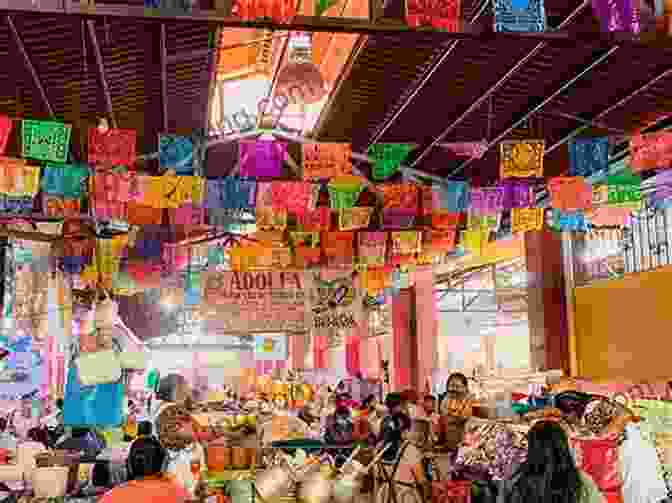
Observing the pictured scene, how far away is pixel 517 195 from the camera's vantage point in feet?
37.0

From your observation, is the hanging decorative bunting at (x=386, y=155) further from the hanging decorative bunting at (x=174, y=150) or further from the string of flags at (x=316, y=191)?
the hanging decorative bunting at (x=174, y=150)

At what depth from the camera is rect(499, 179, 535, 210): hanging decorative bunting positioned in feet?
36.8

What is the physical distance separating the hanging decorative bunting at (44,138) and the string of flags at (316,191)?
0.01 m

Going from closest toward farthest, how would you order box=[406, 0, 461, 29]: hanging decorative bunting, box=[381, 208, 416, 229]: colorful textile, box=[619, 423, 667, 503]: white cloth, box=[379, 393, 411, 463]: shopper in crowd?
box=[619, 423, 667, 503]: white cloth, box=[379, 393, 411, 463]: shopper in crowd, box=[406, 0, 461, 29]: hanging decorative bunting, box=[381, 208, 416, 229]: colorful textile

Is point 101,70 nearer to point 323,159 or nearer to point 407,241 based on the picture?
point 323,159

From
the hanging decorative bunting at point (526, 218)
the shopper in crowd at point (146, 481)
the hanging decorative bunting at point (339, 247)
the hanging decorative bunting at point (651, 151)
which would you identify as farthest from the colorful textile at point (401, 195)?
the shopper in crowd at point (146, 481)

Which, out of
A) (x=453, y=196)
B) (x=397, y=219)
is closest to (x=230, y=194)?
(x=453, y=196)

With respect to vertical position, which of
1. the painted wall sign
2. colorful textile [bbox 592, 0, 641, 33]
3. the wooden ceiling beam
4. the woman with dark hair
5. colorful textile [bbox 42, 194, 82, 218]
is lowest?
the woman with dark hair

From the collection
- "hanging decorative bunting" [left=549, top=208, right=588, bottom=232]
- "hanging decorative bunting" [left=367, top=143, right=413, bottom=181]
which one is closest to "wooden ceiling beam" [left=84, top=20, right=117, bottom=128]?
"hanging decorative bunting" [left=367, top=143, right=413, bottom=181]

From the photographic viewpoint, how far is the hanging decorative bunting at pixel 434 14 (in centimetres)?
615

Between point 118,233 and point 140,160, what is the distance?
324 cm

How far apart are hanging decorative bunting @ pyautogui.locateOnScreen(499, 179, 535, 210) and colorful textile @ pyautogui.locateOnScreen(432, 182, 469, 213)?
57 centimetres

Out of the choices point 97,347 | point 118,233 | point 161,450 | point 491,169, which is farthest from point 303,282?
point 161,450

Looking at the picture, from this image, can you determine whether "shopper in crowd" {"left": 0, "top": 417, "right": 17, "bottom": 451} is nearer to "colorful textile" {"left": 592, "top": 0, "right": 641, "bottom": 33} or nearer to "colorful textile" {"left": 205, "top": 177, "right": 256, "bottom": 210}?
"colorful textile" {"left": 205, "top": 177, "right": 256, "bottom": 210}
